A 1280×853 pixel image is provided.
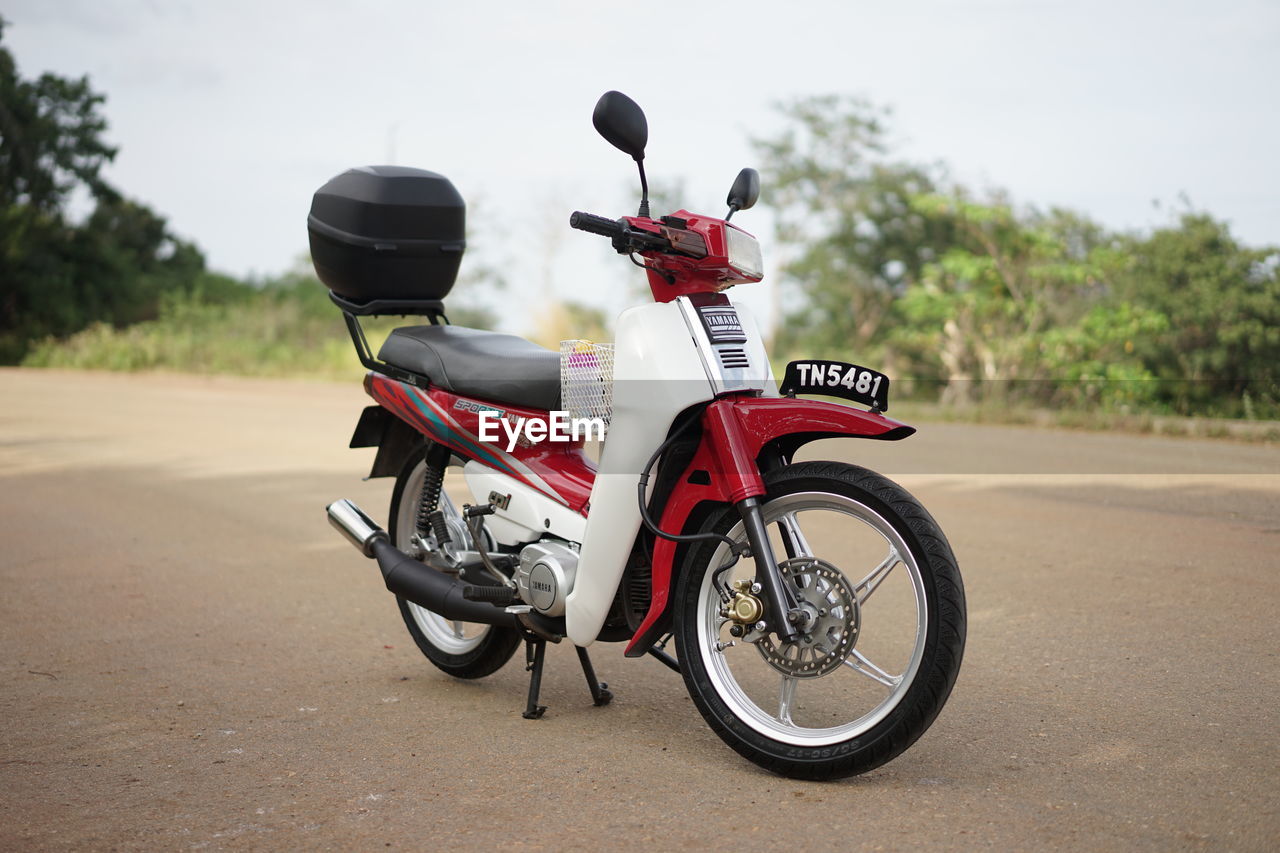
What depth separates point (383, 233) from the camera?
486cm

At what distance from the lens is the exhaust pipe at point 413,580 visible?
4.26 m

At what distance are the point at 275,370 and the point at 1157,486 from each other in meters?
18.9

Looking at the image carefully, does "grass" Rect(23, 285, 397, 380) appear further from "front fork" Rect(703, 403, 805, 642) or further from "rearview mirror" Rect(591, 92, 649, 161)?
"front fork" Rect(703, 403, 805, 642)

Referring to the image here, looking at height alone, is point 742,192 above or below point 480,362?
above

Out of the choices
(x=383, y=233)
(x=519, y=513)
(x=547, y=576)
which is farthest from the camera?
(x=383, y=233)

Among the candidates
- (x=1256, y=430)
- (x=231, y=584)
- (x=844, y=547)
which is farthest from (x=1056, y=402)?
(x=231, y=584)

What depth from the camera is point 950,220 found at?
23.2m

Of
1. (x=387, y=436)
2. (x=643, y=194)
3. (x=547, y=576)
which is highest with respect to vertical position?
(x=643, y=194)

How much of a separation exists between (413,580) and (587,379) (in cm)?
105

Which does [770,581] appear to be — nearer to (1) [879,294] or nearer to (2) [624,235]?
(2) [624,235]

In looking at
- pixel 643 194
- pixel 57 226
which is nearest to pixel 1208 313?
pixel 643 194

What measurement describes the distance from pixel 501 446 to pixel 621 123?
1.17 metres

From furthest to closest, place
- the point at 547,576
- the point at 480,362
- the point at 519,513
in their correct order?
1. the point at 480,362
2. the point at 519,513
3. the point at 547,576

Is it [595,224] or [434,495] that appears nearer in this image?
[595,224]
